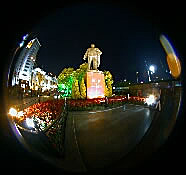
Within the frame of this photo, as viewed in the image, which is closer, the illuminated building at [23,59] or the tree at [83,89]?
the illuminated building at [23,59]

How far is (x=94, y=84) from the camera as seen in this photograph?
15.3 metres

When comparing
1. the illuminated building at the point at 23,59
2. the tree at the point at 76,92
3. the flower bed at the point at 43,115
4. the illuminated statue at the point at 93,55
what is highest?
the illuminated statue at the point at 93,55

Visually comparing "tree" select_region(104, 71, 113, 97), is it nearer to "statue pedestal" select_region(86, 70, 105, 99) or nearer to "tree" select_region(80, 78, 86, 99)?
"statue pedestal" select_region(86, 70, 105, 99)

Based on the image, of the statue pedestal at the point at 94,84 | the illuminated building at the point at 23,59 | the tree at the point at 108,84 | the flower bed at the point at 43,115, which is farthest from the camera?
the tree at the point at 108,84

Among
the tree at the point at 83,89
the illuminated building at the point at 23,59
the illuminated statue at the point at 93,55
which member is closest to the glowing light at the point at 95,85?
the tree at the point at 83,89

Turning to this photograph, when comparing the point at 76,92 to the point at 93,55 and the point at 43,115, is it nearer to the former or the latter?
the point at 93,55

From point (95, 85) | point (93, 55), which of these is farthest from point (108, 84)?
point (93, 55)

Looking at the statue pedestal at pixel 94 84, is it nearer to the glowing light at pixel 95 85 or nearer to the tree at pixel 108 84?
the glowing light at pixel 95 85

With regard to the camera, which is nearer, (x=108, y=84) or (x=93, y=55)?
(x=93, y=55)

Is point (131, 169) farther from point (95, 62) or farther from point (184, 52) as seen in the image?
point (95, 62)

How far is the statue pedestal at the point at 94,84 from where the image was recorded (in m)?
15.0

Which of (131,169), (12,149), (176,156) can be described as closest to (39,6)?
(12,149)

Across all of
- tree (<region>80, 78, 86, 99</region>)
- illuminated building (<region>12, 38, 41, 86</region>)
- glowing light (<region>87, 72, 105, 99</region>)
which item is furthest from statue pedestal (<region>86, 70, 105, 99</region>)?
illuminated building (<region>12, 38, 41, 86</region>)

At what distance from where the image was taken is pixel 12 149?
1.38 metres
